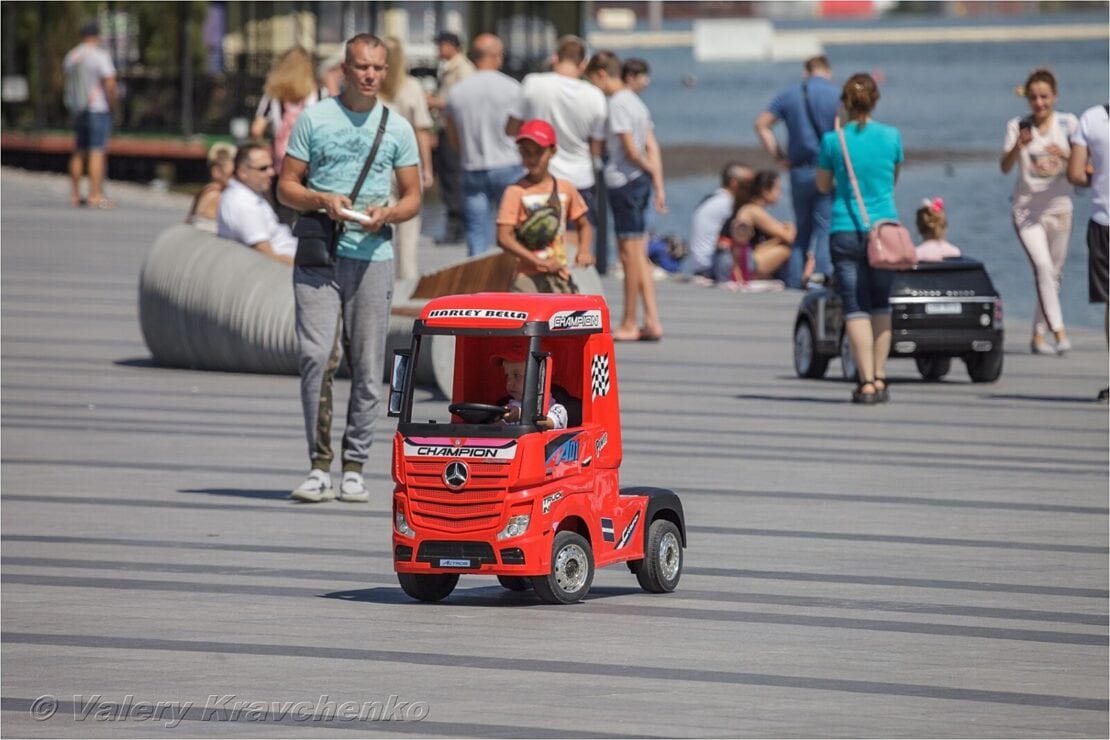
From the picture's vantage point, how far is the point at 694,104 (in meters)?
116

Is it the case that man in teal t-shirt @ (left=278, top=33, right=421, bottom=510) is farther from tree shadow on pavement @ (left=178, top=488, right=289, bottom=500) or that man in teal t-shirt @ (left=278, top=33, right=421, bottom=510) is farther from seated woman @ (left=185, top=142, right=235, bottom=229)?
seated woman @ (left=185, top=142, right=235, bottom=229)

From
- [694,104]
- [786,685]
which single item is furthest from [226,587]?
[694,104]

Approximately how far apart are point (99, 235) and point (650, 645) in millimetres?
18343

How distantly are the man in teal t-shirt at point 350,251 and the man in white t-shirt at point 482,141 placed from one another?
761 centimetres

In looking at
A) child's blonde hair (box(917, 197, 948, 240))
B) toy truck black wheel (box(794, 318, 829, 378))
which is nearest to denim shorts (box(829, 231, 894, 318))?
toy truck black wheel (box(794, 318, 829, 378))

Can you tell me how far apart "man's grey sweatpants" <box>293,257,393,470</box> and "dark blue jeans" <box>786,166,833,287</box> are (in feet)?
33.4

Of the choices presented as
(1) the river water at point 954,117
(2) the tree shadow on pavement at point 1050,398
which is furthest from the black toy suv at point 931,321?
(1) the river water at point 954,117

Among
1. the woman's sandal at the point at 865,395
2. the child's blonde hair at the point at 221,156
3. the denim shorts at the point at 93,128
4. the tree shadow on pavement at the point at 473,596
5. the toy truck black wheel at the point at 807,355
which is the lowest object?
the tree shadow on pavement at the point at 473,596

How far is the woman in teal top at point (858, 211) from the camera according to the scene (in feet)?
44.8

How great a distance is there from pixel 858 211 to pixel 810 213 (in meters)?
6.77

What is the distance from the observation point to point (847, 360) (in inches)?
599

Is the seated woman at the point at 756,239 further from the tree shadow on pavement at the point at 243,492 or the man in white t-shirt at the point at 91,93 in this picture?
the tree shadow on pavement at the point at 243,492

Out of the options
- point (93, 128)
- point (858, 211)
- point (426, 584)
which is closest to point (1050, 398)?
point (858, 211)

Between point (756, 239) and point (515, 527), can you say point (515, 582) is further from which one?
point (756, 239)
